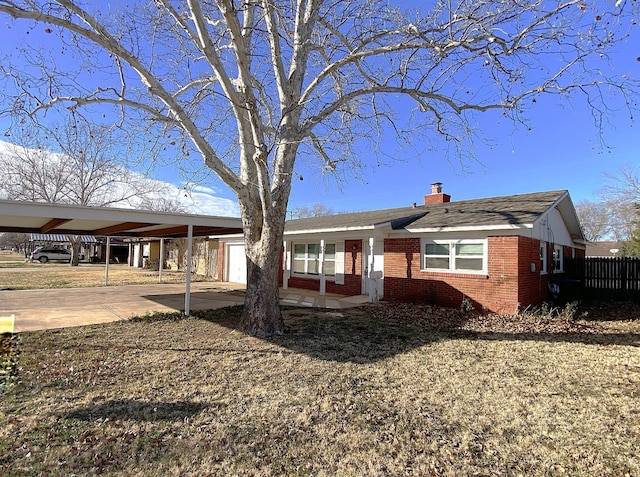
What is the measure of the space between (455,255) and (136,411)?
8.96 metres

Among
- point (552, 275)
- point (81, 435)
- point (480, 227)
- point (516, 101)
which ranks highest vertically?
point (516, 101)

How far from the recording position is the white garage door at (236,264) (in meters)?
18.3

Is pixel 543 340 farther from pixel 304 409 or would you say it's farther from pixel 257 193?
pixel 257 193

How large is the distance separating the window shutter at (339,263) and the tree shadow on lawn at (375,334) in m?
4.49

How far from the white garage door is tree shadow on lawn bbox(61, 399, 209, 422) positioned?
14.2 metres

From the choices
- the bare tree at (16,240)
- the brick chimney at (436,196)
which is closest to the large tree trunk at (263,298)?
the brick chimney at (436,196)

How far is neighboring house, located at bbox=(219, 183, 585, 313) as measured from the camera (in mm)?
9344

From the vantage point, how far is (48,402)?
156 inches

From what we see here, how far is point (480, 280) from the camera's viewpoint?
9.78 metres

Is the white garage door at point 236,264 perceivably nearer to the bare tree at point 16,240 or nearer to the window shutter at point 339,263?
the window shutter at point 339,263

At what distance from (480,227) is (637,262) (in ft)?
24.8

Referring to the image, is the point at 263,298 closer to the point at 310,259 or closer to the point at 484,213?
the point at 484,213

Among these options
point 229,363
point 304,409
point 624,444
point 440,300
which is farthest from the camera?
point 440,300

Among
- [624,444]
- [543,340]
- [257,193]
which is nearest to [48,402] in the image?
[257,193]
